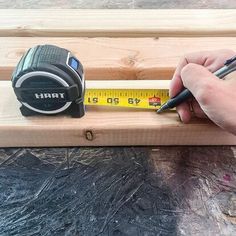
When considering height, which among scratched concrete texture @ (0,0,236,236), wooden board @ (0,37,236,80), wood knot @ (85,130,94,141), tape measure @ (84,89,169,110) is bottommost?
scratched concrete texture @ (0,0,236,236)

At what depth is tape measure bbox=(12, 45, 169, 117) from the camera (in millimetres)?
797

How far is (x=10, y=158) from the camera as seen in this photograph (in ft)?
2.97

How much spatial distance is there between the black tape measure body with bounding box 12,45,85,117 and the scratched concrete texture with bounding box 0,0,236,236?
158 mm

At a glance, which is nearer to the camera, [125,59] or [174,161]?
[174,161]

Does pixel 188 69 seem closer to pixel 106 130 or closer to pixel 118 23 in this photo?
pixel 106 130

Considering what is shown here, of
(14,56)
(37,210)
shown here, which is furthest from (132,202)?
(14,56)

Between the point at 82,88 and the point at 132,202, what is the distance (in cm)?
31

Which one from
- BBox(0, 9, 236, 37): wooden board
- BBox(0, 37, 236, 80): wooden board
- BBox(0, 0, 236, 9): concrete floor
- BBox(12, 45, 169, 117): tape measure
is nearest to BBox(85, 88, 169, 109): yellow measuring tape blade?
BBox(12, 45, 169, 117): tape measure

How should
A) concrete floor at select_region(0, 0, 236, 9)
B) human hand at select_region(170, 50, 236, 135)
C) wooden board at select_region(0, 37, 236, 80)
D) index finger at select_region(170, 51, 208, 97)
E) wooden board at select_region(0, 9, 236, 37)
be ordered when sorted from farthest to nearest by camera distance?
concrete floor at select_region(0, 0, 236, 9) < wooden board at select_region(0, 9, 236, 37) < wooden board at select_region(0, 37, 236, 80) < index finger at select_region(170, 51, 208, 97) < human hand at select_region(170, 50, 236, 135)

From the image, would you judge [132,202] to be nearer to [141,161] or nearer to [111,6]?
[141,161]

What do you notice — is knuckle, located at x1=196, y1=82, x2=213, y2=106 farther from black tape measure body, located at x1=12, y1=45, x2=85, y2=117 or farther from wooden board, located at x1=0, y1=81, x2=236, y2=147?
black tape measure body, located at x1=12, y1=45, x2=85, y2=117

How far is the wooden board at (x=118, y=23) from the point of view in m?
1.15

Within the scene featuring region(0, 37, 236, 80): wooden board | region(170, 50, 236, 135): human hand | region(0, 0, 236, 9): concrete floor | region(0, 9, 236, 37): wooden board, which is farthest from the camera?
region(0, 0, 236, 9): concrete floor

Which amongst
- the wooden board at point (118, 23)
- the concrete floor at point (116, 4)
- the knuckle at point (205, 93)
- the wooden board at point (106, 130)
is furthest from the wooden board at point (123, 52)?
the concrete floor at point (116, 4)
